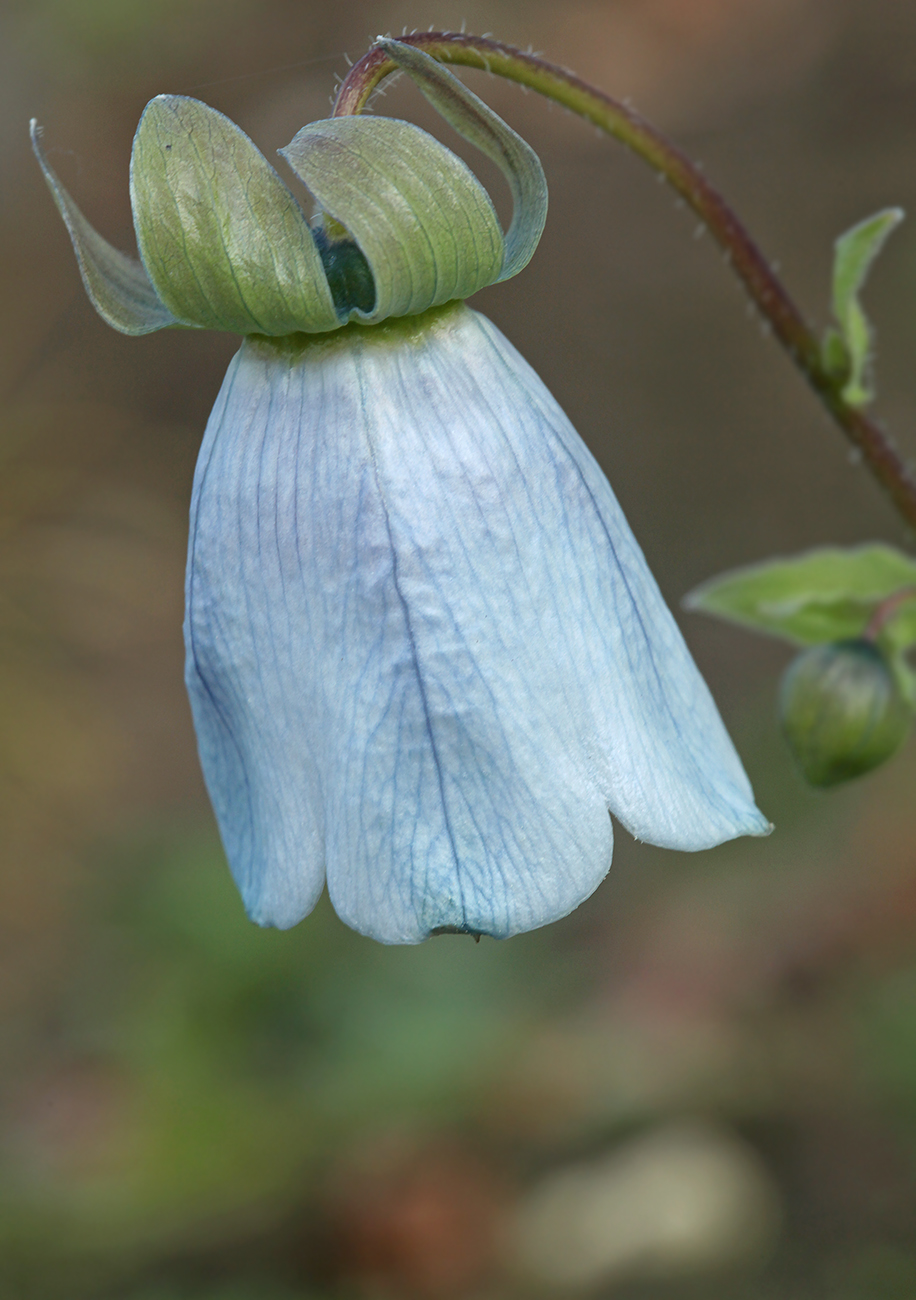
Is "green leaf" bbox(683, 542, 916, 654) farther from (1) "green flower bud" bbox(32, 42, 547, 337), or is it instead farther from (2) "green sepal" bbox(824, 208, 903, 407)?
(1) "green flower bud" bbox(32, 42, 547, 337)

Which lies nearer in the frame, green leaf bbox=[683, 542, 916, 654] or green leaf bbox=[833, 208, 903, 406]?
green leaf bbox=[833, 208, 903, 406]

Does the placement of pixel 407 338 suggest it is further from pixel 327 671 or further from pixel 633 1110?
pixel 633 1110

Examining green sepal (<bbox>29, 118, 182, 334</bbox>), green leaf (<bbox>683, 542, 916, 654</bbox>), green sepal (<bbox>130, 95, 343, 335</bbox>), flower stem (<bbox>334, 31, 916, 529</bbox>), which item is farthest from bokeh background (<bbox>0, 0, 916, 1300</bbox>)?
green sepal (<bbox>130, 95, 343, 335</bbox>)

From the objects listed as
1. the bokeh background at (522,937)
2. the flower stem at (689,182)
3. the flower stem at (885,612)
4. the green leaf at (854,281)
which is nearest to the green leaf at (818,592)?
the flower stem at (885,612)

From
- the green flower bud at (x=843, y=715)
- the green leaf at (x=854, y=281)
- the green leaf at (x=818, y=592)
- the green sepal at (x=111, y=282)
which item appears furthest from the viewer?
the green leaf at (x=818, y=592)

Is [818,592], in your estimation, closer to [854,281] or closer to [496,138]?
[854,281]

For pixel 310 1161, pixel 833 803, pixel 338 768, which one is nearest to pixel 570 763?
pixel 338 768

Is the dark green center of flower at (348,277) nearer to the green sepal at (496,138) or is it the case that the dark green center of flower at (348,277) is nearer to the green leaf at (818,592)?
the green sepal at (496,138)

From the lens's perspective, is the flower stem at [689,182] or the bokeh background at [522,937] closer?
the flower stem at [689,182]
